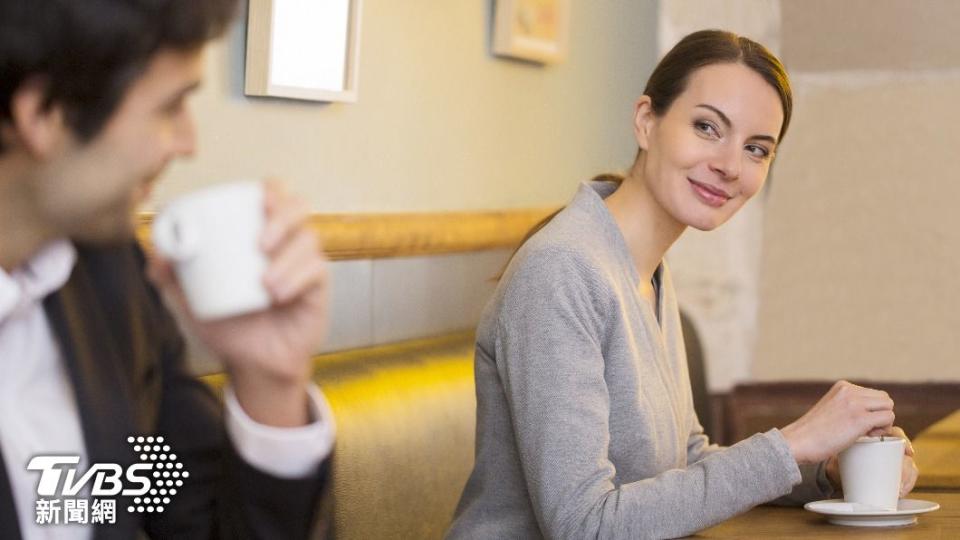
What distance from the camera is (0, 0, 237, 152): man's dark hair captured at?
35.8 inches

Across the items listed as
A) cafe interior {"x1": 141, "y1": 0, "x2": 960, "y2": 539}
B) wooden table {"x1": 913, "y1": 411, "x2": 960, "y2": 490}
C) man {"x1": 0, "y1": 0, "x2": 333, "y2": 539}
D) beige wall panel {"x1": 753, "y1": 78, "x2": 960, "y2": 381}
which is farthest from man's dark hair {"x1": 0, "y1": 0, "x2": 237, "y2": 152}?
beige wall panel {"x1": 753, "y1": 78, "x2": 960, "y2": 381}

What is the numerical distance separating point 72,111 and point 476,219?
5.77 feet

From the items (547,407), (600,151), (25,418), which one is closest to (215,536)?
(25,418)

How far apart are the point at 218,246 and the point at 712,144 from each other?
1.21m

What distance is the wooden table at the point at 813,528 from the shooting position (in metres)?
1.69

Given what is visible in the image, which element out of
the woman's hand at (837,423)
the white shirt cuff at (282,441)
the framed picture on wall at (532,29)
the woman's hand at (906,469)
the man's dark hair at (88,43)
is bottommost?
the woman's hand at (906,469)

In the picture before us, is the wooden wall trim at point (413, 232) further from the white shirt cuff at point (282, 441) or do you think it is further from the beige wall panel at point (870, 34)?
the beige wall panel at point (870, 34)

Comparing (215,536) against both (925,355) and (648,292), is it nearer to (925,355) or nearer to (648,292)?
(648,292)

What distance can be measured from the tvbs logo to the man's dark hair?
1.00 ft

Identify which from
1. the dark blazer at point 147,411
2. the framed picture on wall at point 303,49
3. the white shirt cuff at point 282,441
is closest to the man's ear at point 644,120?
the framed picture on wall at point 303,49

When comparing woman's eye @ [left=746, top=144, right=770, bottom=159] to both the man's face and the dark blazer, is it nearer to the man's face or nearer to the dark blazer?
the dark blazer

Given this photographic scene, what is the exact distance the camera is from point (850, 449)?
1.76 metres

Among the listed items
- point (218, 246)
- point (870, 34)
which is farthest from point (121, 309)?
point (870, 34)

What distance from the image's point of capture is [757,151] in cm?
203
